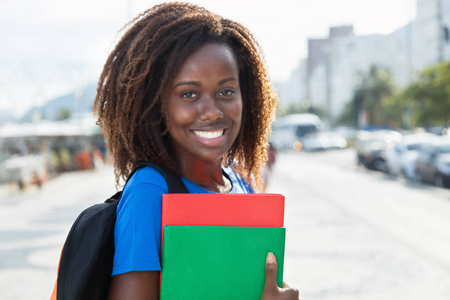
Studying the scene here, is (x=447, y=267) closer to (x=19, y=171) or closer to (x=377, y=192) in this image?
(x=377, y=192)

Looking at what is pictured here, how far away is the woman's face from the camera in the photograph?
154 centimetres

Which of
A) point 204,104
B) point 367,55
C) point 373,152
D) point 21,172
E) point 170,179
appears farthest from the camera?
point 367,55

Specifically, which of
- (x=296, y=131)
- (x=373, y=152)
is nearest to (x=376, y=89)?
(x=296, y=131)

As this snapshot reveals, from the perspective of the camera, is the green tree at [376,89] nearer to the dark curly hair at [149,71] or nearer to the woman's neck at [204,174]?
the woman's neck at [204,174]

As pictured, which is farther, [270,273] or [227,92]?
[227,92]

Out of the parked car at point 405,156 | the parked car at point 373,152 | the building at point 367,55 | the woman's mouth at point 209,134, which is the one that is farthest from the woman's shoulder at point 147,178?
the building at point 367,55

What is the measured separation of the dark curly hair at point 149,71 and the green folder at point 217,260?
0.28 m

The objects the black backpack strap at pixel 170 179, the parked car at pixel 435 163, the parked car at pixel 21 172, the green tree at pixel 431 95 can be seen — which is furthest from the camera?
the green tree at pixel 431 95

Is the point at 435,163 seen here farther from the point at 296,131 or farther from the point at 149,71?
the point at 296,131

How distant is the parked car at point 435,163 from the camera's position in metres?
15.3

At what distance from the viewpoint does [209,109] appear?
157cm

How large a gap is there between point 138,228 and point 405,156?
18.3m

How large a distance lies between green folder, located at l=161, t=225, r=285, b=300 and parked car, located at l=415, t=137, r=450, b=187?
48.4ft

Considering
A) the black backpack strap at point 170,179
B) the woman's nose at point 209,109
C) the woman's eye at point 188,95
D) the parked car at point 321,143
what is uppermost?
the woman's eye at point 188,95
